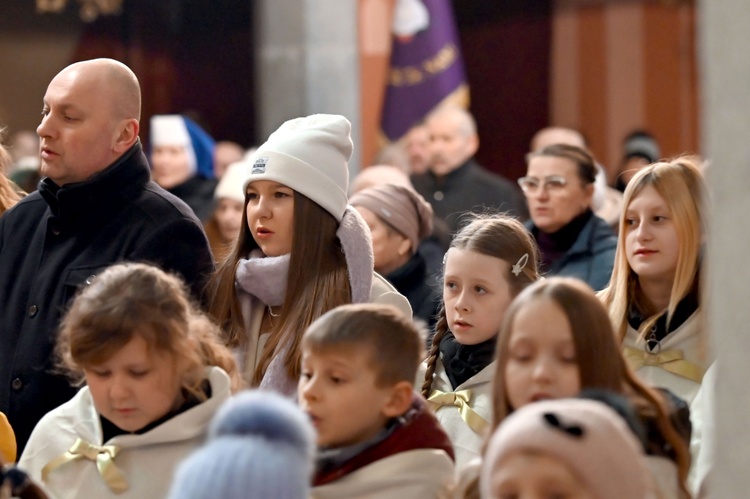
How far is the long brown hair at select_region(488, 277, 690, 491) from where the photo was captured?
3.45m

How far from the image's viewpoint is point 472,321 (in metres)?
4.40

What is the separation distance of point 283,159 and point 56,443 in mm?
1284

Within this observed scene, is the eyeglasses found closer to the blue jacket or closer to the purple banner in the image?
the blue jacket

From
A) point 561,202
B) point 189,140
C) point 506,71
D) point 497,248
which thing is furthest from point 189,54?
point 497,248

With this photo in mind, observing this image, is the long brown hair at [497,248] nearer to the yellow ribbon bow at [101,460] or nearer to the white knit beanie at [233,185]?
the yellow ribbon bow at [101,460]

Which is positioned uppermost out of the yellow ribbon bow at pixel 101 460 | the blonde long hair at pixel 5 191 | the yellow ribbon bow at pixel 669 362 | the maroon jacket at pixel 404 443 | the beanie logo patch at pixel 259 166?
the beanie logo patch at pixel 259 166

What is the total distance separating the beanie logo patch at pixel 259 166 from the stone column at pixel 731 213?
2440mm

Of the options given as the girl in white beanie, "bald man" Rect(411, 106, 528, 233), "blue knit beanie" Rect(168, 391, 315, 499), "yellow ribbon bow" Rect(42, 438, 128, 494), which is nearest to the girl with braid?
the girl in white beanie

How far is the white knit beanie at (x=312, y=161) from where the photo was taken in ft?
15.3

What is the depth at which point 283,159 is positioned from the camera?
4711mm

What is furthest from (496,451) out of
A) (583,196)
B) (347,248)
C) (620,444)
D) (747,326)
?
(583,196)

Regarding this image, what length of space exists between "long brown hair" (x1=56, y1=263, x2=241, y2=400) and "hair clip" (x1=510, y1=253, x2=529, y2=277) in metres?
1.08

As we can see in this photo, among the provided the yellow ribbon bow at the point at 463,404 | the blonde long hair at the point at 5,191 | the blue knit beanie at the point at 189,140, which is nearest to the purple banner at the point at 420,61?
the blue knit beanie at the point at 189,140

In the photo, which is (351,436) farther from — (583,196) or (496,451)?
(583,196)
